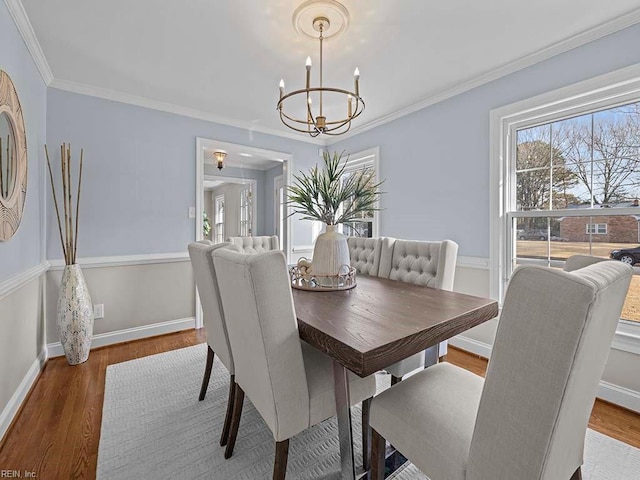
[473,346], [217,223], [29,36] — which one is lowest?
[473,346]

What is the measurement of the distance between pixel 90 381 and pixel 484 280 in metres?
3.29

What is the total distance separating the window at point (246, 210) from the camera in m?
5.94

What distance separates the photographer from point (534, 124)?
7.95 ft

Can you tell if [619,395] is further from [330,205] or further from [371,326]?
[330,205]

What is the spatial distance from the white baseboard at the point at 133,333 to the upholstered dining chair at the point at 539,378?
120 inches

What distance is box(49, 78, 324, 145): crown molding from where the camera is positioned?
2.72m

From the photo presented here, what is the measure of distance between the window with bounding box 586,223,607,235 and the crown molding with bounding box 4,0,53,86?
12.8 ft

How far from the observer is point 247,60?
2352 millimetres

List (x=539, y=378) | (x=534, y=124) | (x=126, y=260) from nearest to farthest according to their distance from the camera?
(x=539, y=378)
(x=534, y=124)
(x=126, y=260)

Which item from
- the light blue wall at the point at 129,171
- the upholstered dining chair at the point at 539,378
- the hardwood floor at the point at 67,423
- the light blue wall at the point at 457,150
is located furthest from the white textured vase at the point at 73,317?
the light blue wall at the point at 457,150

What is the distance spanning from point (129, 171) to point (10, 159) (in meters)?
1.25

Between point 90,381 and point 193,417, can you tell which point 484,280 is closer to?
point 193,417

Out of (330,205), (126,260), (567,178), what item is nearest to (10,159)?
(126,260)

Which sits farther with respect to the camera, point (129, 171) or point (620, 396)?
point (129, 171)
